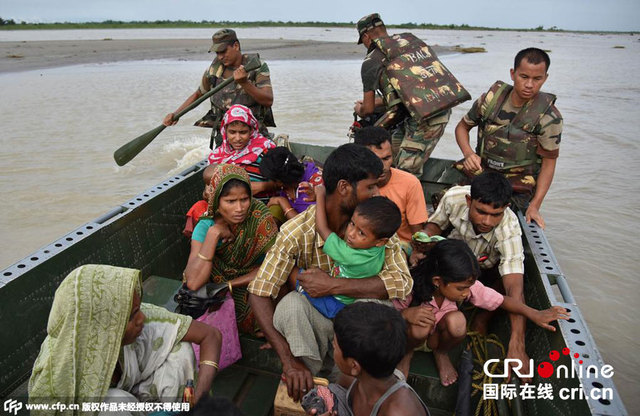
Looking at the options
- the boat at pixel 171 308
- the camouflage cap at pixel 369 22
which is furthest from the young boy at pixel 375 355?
the camouflage cap at pixel 369 22

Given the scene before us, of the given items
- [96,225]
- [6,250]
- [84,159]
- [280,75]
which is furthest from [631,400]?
[280,75]

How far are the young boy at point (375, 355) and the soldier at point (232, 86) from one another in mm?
2664

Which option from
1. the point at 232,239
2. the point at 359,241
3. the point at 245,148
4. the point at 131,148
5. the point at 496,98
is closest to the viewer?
the point at 359,241

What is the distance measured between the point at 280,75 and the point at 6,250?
12.0 m

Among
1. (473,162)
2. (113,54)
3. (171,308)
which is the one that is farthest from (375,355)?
(113,54)

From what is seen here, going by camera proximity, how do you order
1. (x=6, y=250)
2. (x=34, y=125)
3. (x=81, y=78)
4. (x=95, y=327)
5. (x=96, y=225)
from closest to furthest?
(x=95, y=327) → (x=96, y=225) → (x=6, y=250) → (x=34, y=125) → (x=81, y=78)

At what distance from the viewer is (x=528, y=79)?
2.85m

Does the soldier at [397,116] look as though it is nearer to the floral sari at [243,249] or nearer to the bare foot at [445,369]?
the floral sari at [243,249]

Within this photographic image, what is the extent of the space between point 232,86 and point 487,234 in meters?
2.68

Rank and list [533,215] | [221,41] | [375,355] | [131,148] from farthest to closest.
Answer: [131,148], [221,41], [533,215], [375,355]

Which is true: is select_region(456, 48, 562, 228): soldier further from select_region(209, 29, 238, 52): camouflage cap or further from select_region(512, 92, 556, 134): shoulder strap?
select_region(209, 29, 238, 52): camouflage cap

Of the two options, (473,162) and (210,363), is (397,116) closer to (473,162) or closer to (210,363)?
(473,162)

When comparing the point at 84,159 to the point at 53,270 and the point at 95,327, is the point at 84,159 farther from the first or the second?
the point at 95,327

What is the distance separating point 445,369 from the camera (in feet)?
7.20
